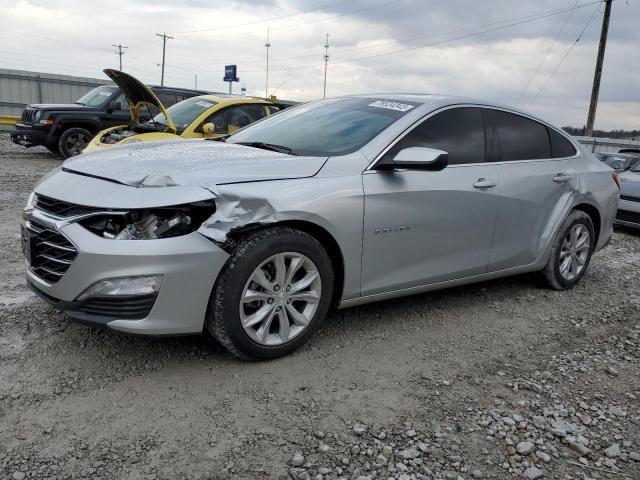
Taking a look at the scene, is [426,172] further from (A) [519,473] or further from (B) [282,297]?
(A) [519,473]

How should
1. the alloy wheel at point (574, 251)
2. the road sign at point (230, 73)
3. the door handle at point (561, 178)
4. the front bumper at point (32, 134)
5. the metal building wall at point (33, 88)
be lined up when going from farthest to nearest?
the road sign at point (230, 73), the metal building wall at point (33, 88), the front bumper at point (32, 134), the alloy wheel at point (574, 251), the door handle at point (561, 178)

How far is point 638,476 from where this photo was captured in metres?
2.44

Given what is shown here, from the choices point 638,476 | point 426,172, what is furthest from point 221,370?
point 638,476

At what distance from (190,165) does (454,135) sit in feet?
6.44

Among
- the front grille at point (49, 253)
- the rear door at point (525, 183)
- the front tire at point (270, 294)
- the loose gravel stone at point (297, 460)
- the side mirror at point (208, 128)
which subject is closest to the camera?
the loose gravel stone at point (297, 460)

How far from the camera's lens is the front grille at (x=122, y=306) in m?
2.71

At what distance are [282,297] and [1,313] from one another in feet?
6.39

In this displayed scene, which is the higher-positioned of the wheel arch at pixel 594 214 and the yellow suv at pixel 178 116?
the yellow suv at pixel 178 116

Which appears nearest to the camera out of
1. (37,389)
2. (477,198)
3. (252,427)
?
(252,427)

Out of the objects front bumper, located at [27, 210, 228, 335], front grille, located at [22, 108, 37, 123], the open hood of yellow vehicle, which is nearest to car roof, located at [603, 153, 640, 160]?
the open hood of yellow vehicle

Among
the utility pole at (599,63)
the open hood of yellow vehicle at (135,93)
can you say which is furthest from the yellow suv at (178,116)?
the utility pole at (599,63)

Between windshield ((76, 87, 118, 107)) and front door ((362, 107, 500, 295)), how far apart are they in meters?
10.4

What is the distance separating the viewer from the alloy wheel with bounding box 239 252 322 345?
301 centimetres

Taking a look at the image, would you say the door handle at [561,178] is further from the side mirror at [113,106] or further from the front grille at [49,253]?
the side mirror at [113,106]
